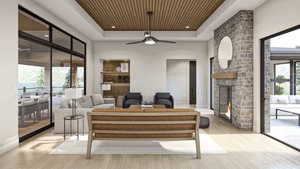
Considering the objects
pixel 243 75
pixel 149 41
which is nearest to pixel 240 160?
pixel 243 75

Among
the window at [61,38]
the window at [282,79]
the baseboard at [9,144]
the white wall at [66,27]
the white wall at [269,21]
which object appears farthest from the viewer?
the window at [282,79]

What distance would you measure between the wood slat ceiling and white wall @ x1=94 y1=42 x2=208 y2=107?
1229mm

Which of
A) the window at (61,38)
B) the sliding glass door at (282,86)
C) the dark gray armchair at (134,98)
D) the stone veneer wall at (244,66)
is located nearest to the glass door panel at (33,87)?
the window at (61,38)

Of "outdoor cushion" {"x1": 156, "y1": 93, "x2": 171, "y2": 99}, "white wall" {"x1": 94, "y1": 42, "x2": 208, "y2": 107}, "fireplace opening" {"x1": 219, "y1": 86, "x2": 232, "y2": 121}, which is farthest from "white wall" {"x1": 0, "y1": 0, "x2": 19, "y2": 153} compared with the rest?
"outdoor cushion" {"x1": 156, "y1": 93, "x2": 171, "y2": 99}

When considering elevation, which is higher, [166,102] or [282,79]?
[282,79]

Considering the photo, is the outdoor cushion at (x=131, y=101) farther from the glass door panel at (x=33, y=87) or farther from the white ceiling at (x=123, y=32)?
the glass door panel at (x=33, y=87)

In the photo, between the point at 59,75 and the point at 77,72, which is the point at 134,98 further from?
the point at 59,75

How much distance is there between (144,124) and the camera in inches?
131

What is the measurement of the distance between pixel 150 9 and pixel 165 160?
422 cm

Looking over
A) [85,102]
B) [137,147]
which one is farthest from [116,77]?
[137,147]

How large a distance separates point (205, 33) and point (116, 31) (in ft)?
11.8

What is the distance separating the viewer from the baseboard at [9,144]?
11.7 feet

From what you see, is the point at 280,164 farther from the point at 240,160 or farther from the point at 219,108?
the point at 219,108

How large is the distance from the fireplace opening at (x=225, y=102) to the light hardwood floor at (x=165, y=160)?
2255mm
